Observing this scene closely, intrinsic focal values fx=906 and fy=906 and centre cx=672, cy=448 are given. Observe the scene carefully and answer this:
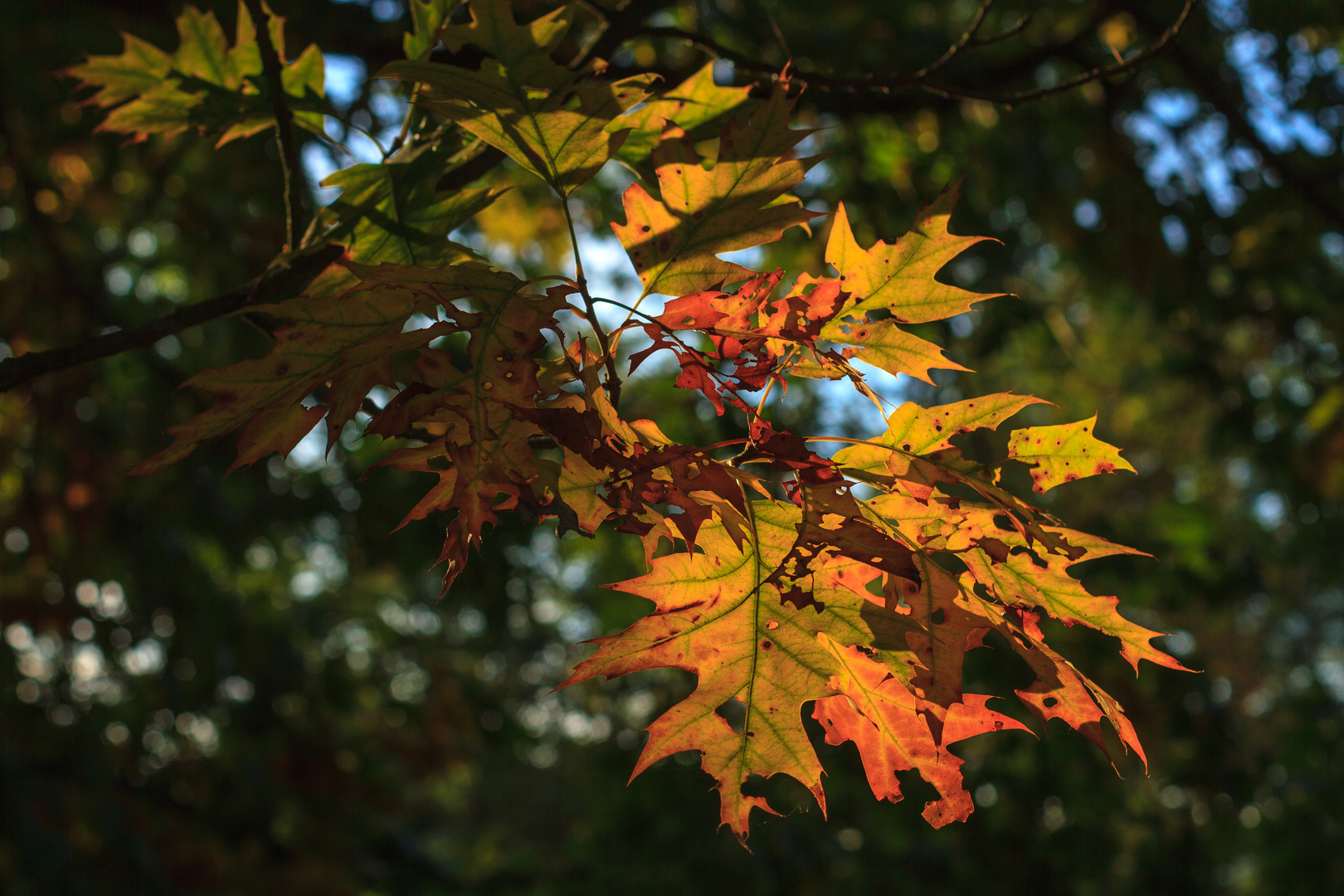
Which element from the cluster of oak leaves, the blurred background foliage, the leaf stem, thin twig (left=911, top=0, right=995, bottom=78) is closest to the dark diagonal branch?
thin twig (left=911, top=0, right=995, bottom=78)

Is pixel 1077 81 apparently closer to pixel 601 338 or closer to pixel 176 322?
pixel 601 338

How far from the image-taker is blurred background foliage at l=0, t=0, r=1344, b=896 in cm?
348

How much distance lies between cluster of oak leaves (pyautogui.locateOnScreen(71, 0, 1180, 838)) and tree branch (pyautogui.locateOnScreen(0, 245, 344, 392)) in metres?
0.08

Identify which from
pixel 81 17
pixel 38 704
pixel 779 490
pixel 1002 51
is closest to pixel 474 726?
pixel 38 704

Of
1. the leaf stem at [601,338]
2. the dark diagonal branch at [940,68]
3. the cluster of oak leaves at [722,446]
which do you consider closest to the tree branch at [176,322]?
the cluster of oak leaves at [722,446]

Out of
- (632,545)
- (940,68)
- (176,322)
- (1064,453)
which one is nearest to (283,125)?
(176,322)

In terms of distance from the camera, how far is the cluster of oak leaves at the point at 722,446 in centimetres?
82

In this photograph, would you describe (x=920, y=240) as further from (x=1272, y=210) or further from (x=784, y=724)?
(x=1272, y=210)

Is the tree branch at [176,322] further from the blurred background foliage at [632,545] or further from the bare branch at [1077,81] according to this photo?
the blurred background foliage at [632,545]

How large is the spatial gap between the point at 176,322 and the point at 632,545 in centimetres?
478

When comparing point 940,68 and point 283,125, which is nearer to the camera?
point 283,125

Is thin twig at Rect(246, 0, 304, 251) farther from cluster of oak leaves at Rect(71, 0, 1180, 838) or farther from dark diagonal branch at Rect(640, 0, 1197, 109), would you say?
dark diagonal branch at Rect(640, 0, 1197, 109)

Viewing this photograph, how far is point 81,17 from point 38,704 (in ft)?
11.4

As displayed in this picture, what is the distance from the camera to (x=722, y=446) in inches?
34.6
